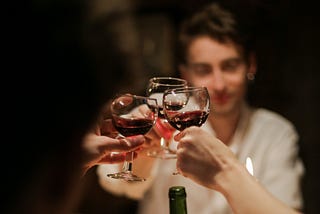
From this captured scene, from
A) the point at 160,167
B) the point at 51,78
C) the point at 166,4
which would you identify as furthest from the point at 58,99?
the point at 166,4

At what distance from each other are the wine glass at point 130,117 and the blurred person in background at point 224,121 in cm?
80

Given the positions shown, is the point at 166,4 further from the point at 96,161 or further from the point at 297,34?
the point at 96,161

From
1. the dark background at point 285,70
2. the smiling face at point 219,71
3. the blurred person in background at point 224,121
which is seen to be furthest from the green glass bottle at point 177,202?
the dark background at point 285,70

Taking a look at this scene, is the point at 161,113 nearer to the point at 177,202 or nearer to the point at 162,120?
the point at 162,120

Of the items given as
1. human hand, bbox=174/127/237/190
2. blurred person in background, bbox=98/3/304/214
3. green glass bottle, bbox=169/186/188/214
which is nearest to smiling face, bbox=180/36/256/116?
blurred person in background, bbox=98/3/304/214

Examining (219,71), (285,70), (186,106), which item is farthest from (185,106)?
(285,70)

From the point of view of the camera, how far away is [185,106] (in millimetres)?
1439

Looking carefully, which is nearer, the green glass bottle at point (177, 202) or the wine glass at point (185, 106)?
the green glass bottle at point (177, 202)

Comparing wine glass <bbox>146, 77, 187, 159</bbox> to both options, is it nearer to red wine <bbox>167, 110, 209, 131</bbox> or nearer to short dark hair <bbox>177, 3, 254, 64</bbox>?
red wine <bbox>167, 110, 209, 131</bbox>

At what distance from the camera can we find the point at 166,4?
329 cm

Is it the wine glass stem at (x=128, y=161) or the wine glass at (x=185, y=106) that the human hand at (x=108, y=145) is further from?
the wine glass at (x=185, y=106)

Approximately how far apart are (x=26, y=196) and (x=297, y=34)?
2.81 metres

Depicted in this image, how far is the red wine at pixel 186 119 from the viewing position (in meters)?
1.44

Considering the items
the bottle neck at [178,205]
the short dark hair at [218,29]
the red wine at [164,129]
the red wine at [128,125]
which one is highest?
the short dark hair at [218,29]
